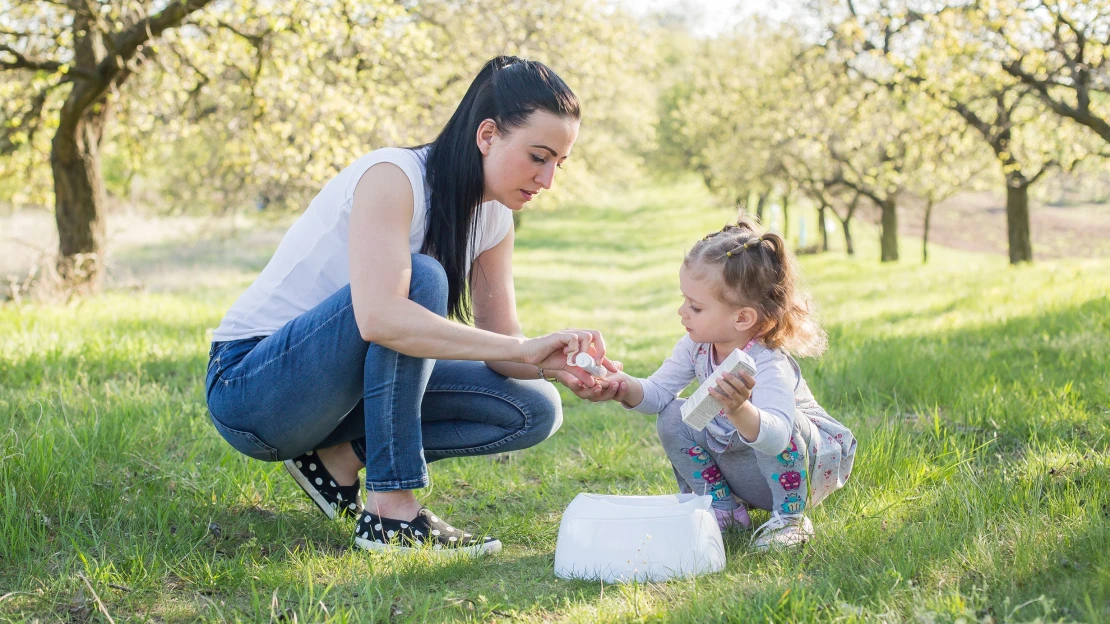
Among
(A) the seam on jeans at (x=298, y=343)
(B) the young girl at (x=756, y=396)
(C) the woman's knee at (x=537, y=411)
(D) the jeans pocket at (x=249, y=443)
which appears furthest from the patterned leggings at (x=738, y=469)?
(D) the jeans pocket at (x=249, y=443)

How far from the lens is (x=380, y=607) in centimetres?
234

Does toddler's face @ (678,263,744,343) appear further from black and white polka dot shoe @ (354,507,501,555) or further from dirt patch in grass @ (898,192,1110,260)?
dirt patch in grass @ (898,192,1110,260)

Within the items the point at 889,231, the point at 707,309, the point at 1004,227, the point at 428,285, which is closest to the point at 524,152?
the point at 428,285

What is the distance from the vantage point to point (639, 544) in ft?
8.11

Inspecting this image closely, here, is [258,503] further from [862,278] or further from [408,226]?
[862,278]

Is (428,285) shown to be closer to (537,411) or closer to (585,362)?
(585,362)

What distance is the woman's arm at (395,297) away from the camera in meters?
2.63

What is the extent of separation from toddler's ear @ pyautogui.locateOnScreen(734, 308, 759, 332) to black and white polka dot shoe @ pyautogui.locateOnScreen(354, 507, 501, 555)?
1012mm

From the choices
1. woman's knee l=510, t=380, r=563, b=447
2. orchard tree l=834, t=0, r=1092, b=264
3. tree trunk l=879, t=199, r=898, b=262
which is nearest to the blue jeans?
woman's knee l=510, t=380, r=563, b=447

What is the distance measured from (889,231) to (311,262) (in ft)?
56.2

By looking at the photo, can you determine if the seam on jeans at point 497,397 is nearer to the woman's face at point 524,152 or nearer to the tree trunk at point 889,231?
the woman's face at point 524,152

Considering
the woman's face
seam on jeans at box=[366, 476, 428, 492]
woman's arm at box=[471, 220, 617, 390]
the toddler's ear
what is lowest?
seam on jeans at box=[366, 476, 428, 492]

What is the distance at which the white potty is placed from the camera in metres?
2.46

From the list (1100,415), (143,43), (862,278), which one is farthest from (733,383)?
(862,278)
